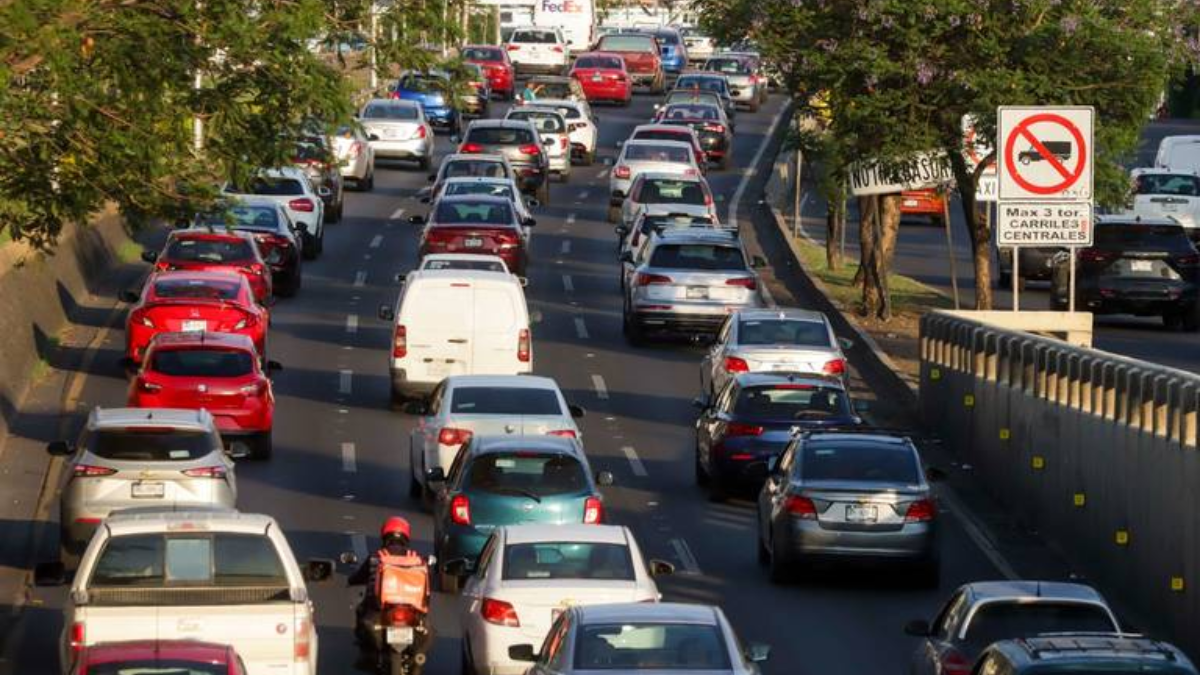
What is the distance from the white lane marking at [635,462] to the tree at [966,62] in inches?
307

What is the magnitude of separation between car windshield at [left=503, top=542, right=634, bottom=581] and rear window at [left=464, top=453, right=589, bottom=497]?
4.23 metres

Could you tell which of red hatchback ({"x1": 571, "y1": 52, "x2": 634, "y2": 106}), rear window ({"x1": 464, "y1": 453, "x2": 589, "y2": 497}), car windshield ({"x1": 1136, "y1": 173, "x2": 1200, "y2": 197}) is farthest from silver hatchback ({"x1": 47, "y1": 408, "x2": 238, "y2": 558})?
red hatchback ({"x1": 571, "y1": 52, "x2": 634, "y2": 106})

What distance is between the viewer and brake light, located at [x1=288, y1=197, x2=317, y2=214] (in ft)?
155

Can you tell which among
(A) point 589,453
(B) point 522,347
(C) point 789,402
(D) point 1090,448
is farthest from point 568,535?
(B) point 522,347

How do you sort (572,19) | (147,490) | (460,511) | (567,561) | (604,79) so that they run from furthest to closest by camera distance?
(572,19)
(604,79)
(147,490)
(460,511)
(567,561)

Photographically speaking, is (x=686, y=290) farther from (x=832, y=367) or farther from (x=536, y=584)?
(x=536, y=584)

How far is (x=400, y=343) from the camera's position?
111 feet

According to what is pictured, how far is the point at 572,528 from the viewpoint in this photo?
19.7 meters

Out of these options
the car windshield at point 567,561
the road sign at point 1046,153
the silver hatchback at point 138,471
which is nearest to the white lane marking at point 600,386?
the road sign at point 1046,153

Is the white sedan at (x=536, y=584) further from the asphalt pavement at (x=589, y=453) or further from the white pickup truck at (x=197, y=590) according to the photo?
A: the asphalt pavement at (x=589, y=453)

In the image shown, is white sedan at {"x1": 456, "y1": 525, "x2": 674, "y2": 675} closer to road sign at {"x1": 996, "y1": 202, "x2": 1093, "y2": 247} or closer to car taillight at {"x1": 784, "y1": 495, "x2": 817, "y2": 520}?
car taillight at {"x1": 784, "y1": 495, "x2": 817, "y2": 520}

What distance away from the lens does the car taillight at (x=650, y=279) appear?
40.5 meters

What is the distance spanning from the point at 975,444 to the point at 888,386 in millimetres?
5503

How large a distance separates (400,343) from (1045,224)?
948 centimetres
